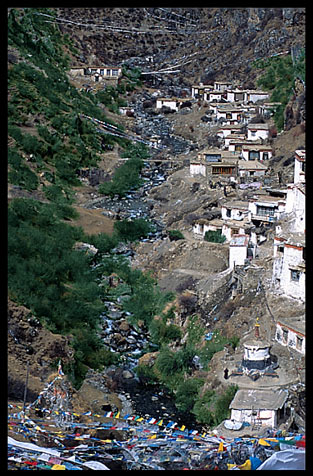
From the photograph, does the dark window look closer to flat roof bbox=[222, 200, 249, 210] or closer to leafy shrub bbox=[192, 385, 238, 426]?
flat roof bbox=[222, 200, 249, 210]

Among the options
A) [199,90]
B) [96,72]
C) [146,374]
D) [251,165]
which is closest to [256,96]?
[199,90]

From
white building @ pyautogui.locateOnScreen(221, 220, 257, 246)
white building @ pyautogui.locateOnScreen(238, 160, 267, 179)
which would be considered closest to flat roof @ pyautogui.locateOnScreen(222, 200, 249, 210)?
white building @ pyautogui.locateOnScreen(221, 220, 257, 246)

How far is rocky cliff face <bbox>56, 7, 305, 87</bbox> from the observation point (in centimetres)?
4786

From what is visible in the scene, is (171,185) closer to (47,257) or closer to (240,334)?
(47,257)

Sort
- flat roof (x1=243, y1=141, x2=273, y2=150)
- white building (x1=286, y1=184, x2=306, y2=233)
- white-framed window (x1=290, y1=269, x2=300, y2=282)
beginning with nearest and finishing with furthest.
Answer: white-framed window (x1=290, y1=269, x2=300, y2=282) → white building (x1=286, y1=184, x2=306, y2=233) → flat roof (x1=243, y1=141, x2=273, y2=150)

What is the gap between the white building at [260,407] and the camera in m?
12.2

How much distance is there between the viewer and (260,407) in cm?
1232

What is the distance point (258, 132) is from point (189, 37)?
3133 cm

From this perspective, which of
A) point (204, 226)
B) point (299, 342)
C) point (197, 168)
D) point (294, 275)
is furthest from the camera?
point (197, 168)

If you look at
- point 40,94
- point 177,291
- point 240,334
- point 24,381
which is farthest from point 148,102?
point 24,381

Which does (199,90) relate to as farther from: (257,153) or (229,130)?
(257,153)

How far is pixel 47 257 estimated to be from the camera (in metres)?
17.1

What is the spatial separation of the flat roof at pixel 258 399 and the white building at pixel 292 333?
136 centimetres

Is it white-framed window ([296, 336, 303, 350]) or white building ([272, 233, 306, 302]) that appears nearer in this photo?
white-framed window ([296, 336, 303, 350])
